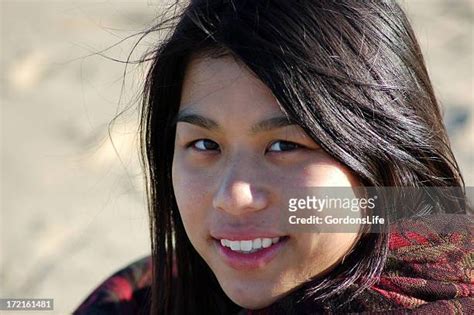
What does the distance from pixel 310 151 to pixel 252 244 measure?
0.53 ft

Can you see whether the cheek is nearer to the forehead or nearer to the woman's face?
the woman's face

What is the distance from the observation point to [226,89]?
130 centimetres

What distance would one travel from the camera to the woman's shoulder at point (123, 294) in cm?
174

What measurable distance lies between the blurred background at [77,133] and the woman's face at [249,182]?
1039 millimetres

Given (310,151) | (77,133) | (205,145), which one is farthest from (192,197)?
(77,133)

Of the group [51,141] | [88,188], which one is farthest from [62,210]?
[51,141]

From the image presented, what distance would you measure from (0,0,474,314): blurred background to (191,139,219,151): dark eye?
101cm

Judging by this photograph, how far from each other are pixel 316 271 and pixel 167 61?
0.43 meters

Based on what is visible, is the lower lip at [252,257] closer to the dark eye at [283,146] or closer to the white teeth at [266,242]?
the white teeth at [266,242]

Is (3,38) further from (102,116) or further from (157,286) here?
(157,286)

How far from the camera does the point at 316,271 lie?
51.5 inches

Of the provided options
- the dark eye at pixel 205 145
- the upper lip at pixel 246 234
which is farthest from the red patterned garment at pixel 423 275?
the dark eye at pixel 205 145

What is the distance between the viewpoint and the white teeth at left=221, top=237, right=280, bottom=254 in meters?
1.29

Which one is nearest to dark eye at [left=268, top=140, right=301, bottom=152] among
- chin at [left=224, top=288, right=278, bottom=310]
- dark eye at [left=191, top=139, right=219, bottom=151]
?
dark eye at [left=191, top=139, right=219, bottom=151]
